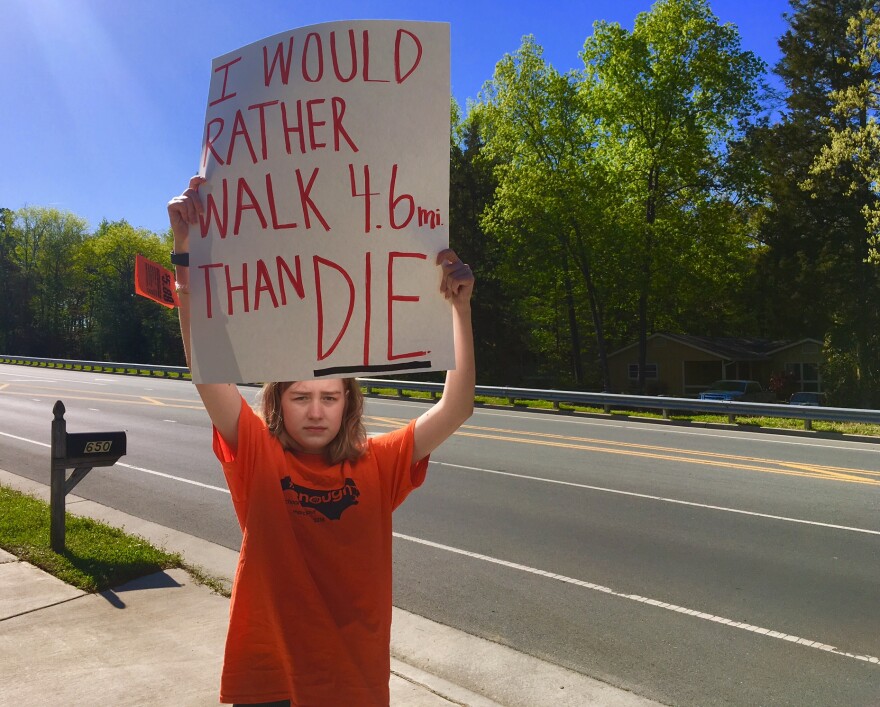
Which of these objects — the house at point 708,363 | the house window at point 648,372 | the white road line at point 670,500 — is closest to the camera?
the white road line at point 670,500

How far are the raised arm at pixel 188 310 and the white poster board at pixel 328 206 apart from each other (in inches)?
1.3

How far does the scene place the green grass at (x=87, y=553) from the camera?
5.81 metres

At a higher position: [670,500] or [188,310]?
[188,310]

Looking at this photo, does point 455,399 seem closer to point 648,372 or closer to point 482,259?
point 648,372

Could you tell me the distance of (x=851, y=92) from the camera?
29.0 meters

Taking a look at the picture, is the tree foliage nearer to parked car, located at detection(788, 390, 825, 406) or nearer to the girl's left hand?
parked car, located at detection(788, 390, 825, 406)

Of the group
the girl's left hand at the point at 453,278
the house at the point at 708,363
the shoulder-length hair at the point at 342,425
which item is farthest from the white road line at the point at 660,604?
the house at the point at 708,363

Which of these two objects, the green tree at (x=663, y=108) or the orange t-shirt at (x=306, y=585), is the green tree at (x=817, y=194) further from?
the orange t-shirt at (x=306, y=585)

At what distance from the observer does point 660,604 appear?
587 centimetres

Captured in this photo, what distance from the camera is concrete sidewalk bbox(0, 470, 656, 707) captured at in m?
3.97

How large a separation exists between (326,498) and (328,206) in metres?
0.80

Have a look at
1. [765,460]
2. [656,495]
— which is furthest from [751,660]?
[765,460]

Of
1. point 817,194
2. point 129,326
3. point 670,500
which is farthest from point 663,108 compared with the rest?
point 129,326

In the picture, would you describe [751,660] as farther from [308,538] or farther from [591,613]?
[308,538]
